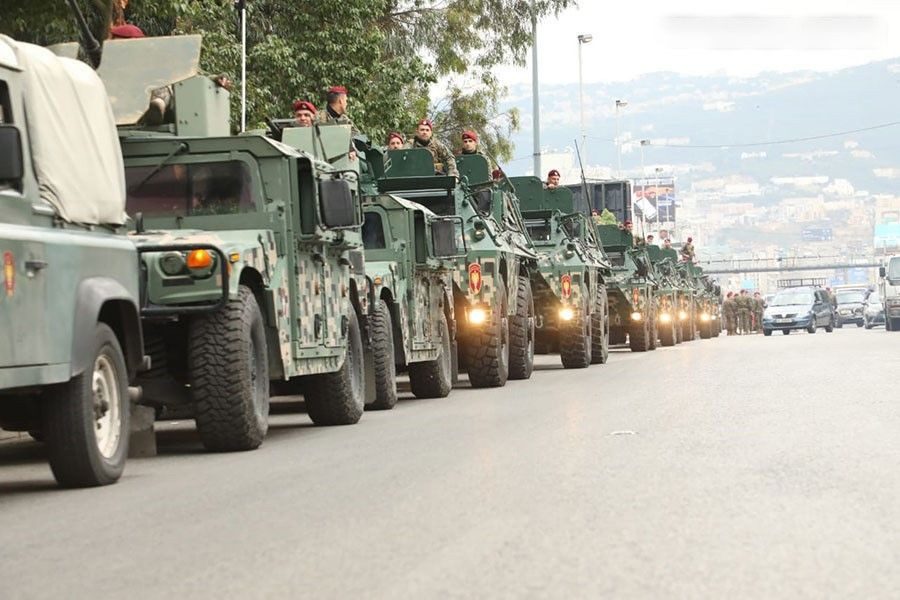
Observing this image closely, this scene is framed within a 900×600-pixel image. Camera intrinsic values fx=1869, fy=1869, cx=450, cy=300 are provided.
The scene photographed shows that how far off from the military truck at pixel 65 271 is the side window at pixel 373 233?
768cm

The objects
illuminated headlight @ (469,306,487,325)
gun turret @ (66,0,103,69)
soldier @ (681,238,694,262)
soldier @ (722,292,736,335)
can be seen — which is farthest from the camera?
soldier @ (722,292,736,335)

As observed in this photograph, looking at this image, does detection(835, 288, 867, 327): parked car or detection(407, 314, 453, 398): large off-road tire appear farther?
detection(835, 288, 867, 327): parked car

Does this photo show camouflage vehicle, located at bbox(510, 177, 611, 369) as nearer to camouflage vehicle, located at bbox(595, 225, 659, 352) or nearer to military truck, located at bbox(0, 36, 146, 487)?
camouflage vehicle, located at bbox(595, 225, 659, 352)

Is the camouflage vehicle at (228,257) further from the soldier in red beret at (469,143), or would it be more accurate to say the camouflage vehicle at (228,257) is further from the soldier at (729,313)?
the soldier at (729,313)

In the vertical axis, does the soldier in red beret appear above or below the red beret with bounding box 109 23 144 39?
below

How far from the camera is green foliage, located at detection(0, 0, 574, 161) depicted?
1973 centimetres

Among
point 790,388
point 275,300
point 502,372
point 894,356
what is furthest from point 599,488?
point 894,356

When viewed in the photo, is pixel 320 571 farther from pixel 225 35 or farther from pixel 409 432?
pixel 225 35

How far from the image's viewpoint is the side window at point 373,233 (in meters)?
18.3

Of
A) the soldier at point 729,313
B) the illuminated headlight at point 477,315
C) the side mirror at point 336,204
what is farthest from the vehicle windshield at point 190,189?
the soldier at point 729,313

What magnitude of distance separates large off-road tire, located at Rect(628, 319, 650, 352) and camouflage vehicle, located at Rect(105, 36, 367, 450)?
22084 millimetres

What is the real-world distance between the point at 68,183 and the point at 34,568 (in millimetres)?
3201

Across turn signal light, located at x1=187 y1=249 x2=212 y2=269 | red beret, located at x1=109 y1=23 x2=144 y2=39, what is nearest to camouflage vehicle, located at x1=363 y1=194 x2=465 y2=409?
red beret, located at x1=109 y1=23 x2=144 y2=39

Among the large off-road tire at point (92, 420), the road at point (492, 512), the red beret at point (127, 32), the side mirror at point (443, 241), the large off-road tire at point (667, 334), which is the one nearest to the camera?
the road at point (492, 512)
